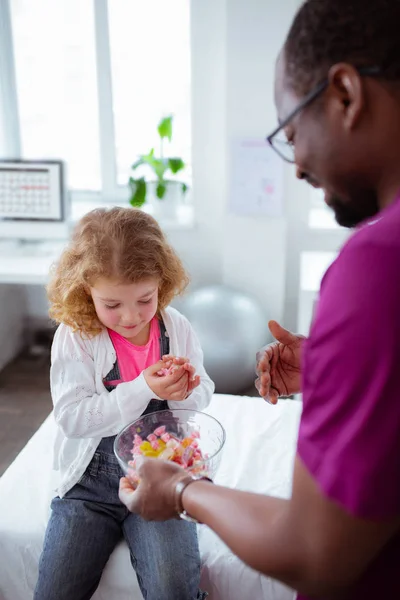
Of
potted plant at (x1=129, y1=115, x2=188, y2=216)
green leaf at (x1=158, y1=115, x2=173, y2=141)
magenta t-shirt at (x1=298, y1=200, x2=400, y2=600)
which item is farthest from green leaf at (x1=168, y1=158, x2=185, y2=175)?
magenta t-shirt at (x1=298, y1=200, x2=400, y2=600)

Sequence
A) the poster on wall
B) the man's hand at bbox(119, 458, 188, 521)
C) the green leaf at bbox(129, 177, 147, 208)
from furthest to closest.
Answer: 1. the green leaf at bbox(129, 177, 147, 208)
2. the poster on wall
3. the man's hand at bbox(119, 458, 188, 521)

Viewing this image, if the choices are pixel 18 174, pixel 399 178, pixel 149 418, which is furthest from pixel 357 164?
pixel 18 174

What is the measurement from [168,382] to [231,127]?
1.64 metres

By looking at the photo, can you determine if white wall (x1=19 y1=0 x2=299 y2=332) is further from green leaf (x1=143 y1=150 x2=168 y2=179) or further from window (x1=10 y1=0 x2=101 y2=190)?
window (x1=10 y1=0 x2=101 y2=190)

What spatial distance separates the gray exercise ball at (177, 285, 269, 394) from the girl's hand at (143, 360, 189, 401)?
1.19 m

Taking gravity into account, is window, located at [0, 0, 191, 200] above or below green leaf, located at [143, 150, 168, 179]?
above

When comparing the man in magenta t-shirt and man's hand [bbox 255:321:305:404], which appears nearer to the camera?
the man in magenta t-shirt

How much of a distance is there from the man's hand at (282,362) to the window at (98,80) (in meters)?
2.02

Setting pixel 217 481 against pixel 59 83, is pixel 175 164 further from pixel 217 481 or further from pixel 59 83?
pixel 217 481

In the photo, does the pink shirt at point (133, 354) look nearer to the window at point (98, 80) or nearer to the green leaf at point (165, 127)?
the green leaf at point (165, 127)

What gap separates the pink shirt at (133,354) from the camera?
1.50 metres

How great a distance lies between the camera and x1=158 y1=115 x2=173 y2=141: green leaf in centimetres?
286

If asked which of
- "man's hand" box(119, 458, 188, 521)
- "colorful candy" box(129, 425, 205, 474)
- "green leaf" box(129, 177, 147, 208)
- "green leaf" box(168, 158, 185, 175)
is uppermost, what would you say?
"green leaf" box(168, 158, 185, 175)

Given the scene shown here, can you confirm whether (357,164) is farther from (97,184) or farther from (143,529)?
(97,184)
